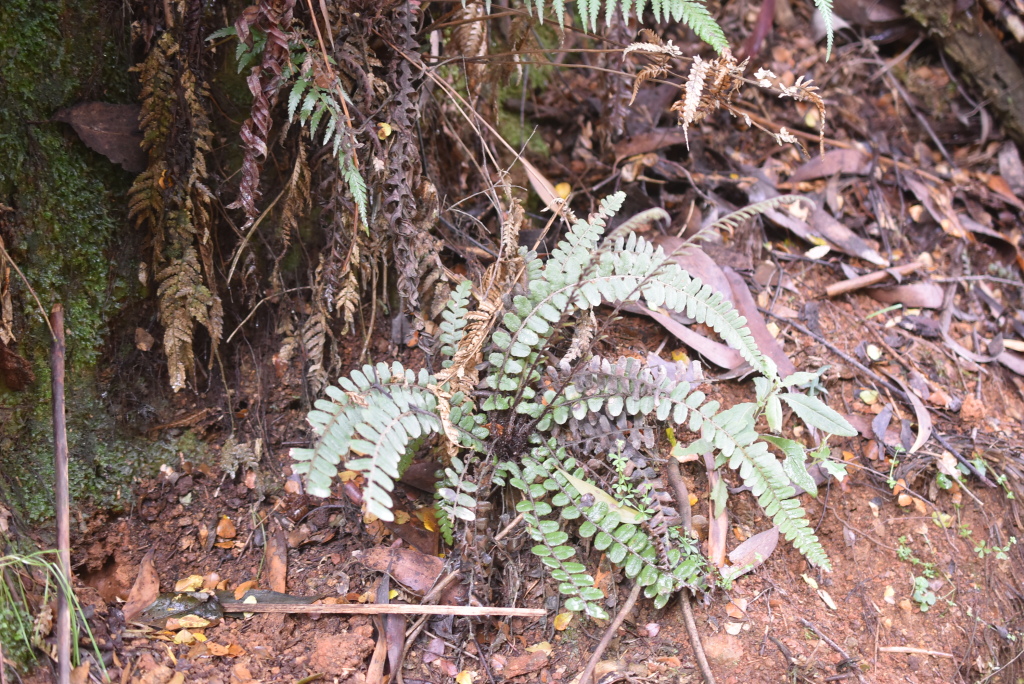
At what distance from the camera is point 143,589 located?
2.03 m

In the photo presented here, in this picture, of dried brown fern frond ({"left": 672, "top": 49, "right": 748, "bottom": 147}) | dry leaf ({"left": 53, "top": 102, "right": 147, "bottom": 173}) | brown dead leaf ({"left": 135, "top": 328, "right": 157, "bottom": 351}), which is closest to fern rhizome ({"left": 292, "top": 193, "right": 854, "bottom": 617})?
dried brown fern frond ({"left": 672, "top": 49, "right": 748, "bottom": 147})

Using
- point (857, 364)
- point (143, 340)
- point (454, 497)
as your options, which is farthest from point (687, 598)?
point (143, 340)

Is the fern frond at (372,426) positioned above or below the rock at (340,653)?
above

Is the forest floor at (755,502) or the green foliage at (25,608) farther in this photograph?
the forest floor at (755,502)

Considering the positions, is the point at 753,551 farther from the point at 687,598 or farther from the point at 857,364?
the point at 857,364

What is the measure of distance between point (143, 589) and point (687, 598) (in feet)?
5.30

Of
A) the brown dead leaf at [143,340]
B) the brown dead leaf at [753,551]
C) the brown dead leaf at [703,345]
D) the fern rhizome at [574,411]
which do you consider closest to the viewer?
the fern rhizome at [574,411]

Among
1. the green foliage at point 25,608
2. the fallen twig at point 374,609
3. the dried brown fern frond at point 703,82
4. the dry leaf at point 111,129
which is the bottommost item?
the fallen twig at point 374,609

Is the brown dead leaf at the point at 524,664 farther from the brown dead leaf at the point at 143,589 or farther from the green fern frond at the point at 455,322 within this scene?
the brown dead leaf at the point at 143,589

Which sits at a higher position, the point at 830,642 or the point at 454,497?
the point at 454,497

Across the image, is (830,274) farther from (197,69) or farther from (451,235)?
(197,69)

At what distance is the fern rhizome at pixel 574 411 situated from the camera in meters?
1.75

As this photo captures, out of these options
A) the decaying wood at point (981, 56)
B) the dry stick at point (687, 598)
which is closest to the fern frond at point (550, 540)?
the dry stick at point (687, 598)

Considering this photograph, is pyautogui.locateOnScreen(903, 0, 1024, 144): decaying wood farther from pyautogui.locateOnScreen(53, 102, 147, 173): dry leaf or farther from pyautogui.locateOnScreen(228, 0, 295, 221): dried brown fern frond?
pyautogui.locateOnScreen(53, 102, 147, 173): dry leaf
